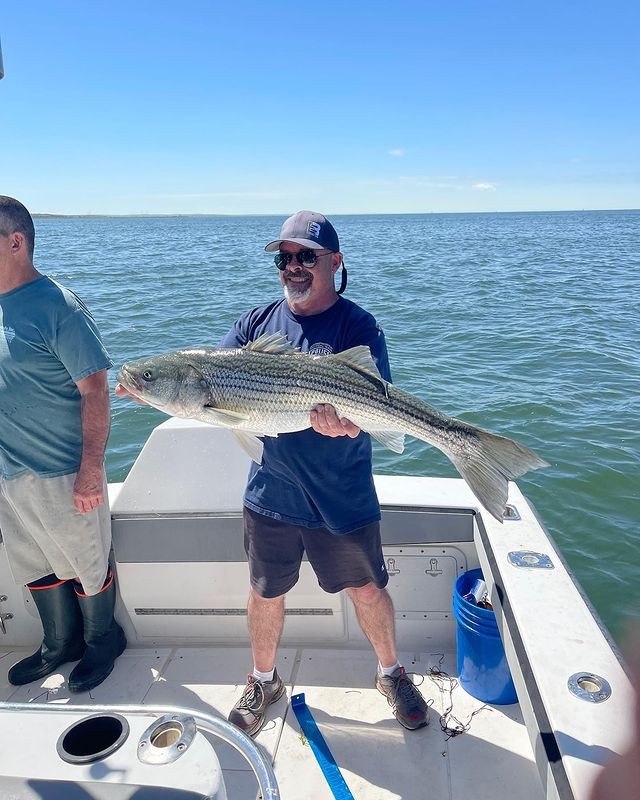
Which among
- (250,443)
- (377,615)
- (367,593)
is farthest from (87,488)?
(377,615)

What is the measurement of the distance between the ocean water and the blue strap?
6.02ft

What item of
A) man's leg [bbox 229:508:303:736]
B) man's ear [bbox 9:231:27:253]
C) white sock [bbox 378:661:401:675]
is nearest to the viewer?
man's ear [bbox 9:231:27:253]

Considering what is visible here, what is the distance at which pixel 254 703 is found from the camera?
142 inches

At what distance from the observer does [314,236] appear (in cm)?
325

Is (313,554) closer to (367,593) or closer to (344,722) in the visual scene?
(367,593)

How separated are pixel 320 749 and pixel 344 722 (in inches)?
9.4

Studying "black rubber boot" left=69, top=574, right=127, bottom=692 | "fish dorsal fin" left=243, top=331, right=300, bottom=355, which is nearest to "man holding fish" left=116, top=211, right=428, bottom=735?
"fish dorsal fin" left=243, top=331, right=300, bottom=355

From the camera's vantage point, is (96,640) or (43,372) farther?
(96,640)

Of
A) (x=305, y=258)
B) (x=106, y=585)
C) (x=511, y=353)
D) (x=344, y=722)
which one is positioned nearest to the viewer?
(x=305, y=258)

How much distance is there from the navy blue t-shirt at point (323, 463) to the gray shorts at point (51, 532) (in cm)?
115

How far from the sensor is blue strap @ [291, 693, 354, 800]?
3.20 meters

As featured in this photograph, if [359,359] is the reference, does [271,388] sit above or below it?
below

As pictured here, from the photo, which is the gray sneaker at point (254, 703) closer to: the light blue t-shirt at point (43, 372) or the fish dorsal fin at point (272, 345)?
the light blue t-shirt at point (43, 372)

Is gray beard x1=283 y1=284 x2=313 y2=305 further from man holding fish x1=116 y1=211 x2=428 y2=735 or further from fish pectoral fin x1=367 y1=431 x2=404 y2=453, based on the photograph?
fish pectoral fin x1=367 y1=431 x2=404 y2=453
